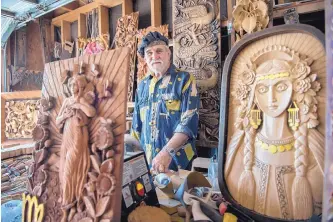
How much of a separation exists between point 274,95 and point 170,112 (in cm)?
58

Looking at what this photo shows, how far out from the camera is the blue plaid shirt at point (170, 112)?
3.46 ft

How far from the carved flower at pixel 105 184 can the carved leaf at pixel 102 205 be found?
11 millimetres

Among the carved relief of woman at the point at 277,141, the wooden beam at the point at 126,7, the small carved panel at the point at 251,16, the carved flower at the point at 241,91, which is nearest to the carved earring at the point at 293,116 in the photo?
the carved relief of woman at the point at 277,141

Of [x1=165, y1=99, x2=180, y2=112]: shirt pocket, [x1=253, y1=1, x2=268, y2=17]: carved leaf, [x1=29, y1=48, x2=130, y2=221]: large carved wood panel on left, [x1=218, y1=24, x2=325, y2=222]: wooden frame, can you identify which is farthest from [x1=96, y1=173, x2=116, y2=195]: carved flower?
[x1=253, y1=1, x2=268, y2=17]: carved leaf

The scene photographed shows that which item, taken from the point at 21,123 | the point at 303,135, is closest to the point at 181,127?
the point at 303,135

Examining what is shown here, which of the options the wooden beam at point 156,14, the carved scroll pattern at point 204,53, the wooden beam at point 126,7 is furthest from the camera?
the wooden beam at point 126,7

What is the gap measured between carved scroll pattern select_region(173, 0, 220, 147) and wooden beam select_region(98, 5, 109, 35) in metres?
0.81

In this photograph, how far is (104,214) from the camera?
468 mm

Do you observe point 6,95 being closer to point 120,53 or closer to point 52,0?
point 52,0

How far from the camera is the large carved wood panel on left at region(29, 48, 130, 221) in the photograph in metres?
0.48

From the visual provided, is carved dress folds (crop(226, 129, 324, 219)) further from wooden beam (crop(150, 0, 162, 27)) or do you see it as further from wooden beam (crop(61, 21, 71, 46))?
wooden beam (crop(61, 21, 71, 46))

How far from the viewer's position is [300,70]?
552mm

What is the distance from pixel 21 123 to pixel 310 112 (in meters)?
1.77

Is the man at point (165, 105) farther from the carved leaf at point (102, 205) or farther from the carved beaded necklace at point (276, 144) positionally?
the carved leaf at point (102, 205)
